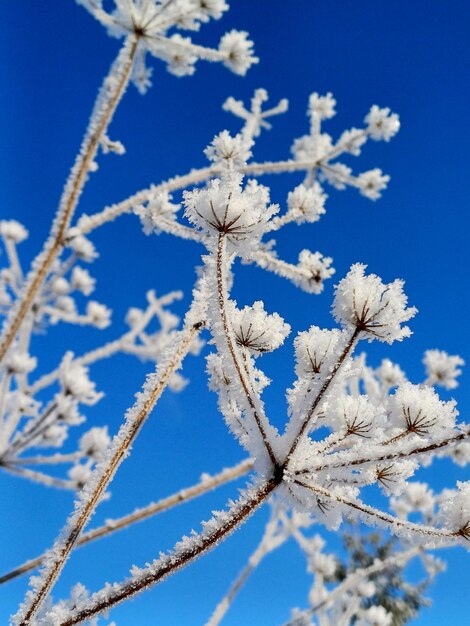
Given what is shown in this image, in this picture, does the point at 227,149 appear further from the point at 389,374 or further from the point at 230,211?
the point at 389,374

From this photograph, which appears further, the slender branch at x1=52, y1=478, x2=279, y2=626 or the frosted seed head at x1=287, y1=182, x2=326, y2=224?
the frosted seed head at x1=287, y1=182, x2=326, y2=224

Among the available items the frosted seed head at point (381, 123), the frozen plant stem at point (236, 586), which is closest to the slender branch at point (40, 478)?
the frozen plant stem at point (236, 586)

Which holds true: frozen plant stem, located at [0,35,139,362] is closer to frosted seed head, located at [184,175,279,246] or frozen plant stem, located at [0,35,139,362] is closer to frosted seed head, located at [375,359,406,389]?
frosted seed head, located at [184,175,279,246]

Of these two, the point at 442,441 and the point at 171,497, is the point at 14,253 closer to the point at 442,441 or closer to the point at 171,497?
the point at 171,497

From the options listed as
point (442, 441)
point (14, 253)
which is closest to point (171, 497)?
point (442, 441)

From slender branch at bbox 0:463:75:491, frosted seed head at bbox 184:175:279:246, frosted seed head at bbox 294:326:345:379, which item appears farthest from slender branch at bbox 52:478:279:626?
slender branch at bbox 0:463:75:491

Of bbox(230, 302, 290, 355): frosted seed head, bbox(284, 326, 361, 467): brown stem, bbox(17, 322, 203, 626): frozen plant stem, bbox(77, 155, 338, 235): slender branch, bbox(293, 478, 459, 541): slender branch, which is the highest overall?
bbox(77, 155, 338, 235): slender branch
